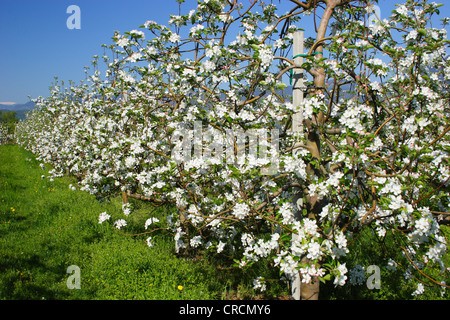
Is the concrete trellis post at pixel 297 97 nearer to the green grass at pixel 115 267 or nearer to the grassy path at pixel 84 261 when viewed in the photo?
the green grass at pixel 115 267

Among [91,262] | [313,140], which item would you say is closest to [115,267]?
[91,262]

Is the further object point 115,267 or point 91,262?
point 91,262

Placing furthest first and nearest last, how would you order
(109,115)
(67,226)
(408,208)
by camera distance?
1. (67,226)
2. (109,115)
3. (408,208)

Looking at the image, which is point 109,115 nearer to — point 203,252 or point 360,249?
point 203,252

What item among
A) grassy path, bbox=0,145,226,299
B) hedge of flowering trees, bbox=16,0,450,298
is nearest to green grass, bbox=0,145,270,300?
grassy path, bbox=0,145,226,299

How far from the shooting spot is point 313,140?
266cm

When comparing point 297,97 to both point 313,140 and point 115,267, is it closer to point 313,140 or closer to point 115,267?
point 313,140

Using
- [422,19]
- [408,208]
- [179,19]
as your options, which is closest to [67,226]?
[179,19]

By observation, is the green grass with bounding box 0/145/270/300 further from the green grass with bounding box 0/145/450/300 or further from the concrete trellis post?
the concrete trellis post

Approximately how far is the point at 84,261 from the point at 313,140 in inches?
133

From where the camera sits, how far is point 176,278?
11.1 ft

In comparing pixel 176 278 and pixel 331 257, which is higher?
pixel 331 257

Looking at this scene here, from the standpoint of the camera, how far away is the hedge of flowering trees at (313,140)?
2.06 m
